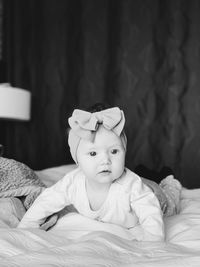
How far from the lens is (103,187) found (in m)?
1.19

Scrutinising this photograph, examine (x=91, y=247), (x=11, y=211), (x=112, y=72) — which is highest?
(x=112, y=72)

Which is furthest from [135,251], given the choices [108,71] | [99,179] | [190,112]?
[108,71]

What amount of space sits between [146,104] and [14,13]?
1161mm

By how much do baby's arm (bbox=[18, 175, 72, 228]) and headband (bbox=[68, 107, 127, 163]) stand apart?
14 centimetres

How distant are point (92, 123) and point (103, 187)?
0.20 m

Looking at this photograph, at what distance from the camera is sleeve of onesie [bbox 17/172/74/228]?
1178mm

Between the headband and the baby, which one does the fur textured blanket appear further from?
the headband

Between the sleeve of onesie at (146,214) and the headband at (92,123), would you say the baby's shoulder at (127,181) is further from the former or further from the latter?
the headband at (92,123)

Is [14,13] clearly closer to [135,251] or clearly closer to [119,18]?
[119,18]

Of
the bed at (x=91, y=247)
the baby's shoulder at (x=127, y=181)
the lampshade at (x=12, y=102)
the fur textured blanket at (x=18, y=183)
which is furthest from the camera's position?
the lampshade at (x=12, y=102)

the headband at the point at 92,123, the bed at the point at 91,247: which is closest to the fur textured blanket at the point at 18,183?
the bed at the point at 91,247

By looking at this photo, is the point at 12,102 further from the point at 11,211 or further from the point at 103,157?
the point at 103,157

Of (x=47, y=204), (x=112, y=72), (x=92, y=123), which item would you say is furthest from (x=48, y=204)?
(x=112, y=72)

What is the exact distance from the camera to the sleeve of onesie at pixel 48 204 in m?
1.18
